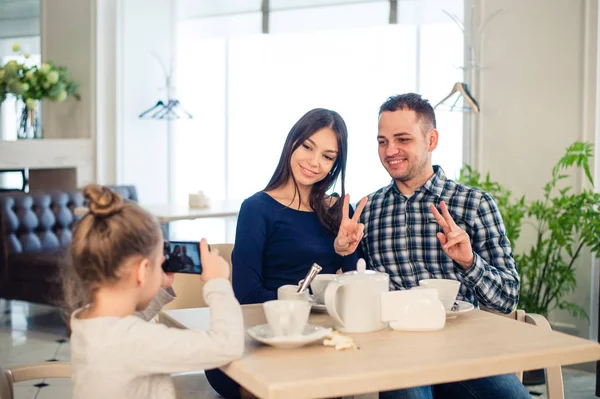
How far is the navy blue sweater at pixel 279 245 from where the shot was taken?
2.41m

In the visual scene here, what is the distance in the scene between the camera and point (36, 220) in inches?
212

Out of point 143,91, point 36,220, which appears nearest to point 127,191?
point 36,220

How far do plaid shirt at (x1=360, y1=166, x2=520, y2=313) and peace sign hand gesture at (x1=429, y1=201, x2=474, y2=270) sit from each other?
228 mm

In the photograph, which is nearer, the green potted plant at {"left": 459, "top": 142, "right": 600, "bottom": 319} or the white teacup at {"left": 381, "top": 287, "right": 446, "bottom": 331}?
the white teacup at {"left": 381, "top": 287, "right": 446, "bottom": 331}

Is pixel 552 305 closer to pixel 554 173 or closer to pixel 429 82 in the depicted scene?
pixel 554 173

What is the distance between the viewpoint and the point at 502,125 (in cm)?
476

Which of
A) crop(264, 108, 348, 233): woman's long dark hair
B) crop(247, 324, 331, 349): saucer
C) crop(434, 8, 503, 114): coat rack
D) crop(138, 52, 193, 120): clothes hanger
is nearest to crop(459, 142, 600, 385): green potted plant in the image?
crop(434, 8, 503, 114): coat rack

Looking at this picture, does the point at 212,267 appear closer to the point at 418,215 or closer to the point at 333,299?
the point at 333,299

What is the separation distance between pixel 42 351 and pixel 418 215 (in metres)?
2.84

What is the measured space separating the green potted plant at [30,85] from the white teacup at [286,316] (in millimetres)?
4701

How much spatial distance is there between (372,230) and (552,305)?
7.57 ft

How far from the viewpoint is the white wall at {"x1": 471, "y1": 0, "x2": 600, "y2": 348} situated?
4426mm

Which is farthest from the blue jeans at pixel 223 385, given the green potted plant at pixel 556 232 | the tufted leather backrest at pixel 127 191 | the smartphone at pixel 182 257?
the tufted leather backrest at pixel 127 191

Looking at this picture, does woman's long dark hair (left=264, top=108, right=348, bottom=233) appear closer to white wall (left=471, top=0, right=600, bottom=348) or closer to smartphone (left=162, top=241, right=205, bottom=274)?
smartphone (left=162, top=241, right=205, bottom=274)
